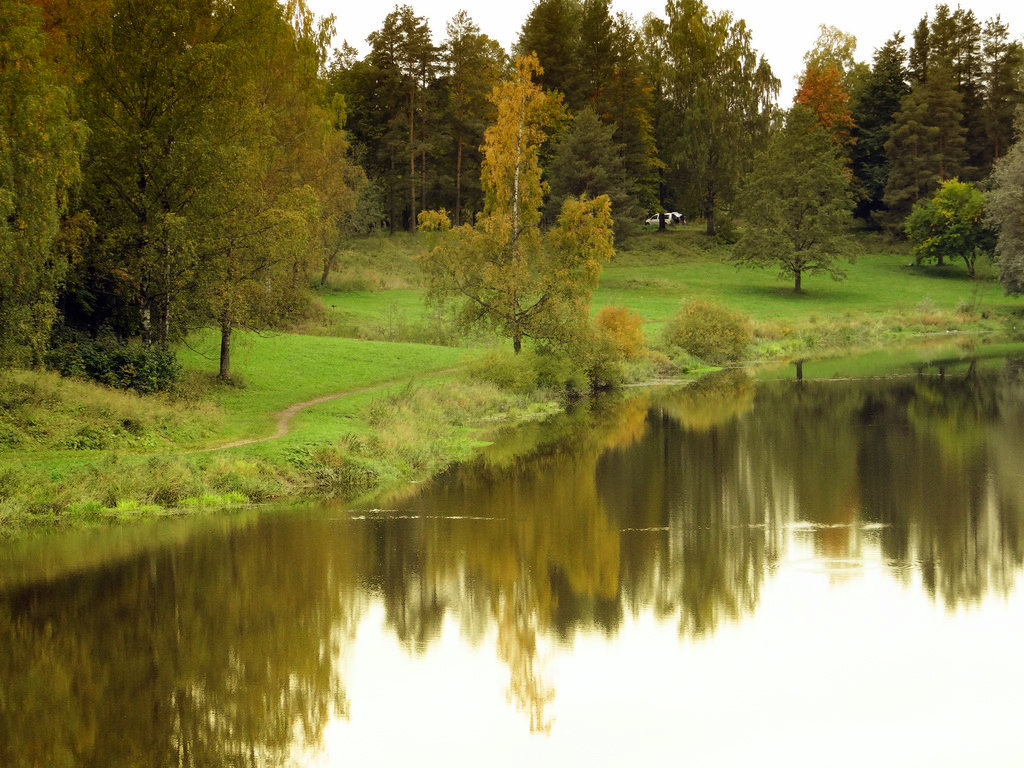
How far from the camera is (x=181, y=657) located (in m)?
15.5

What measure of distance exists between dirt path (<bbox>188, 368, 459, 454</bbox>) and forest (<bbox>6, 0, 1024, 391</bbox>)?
2.89 meters

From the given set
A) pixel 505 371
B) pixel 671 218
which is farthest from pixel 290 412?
pixel 671 218

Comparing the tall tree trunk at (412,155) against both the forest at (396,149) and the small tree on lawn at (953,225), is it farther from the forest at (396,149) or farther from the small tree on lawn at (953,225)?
the small tree on lawn at (953,225)

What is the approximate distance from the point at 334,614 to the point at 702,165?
70.8 m

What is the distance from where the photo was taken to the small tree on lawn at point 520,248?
139 ft

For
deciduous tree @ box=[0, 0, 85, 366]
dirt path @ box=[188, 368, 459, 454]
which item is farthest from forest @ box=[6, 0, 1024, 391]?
dirt path @ box=[188, 368, 459, 454]

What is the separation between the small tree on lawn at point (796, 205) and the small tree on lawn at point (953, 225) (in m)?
8.16

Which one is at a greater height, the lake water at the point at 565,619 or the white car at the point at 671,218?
the white car at the point at 671,218

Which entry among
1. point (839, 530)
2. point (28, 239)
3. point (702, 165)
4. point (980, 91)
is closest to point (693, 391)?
point (839, 530)

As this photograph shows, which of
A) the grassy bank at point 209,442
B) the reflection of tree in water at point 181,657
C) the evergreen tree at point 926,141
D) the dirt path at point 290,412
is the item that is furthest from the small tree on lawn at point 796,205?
the reflection of tree in water at point 181,657

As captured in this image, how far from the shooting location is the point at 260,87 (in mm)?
39031

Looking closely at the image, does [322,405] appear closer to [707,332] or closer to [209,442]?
[209,442]

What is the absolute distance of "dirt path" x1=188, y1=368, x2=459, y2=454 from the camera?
27.5 m

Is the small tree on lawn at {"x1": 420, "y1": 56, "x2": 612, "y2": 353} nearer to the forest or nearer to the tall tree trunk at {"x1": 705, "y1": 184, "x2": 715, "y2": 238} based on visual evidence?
the forest
